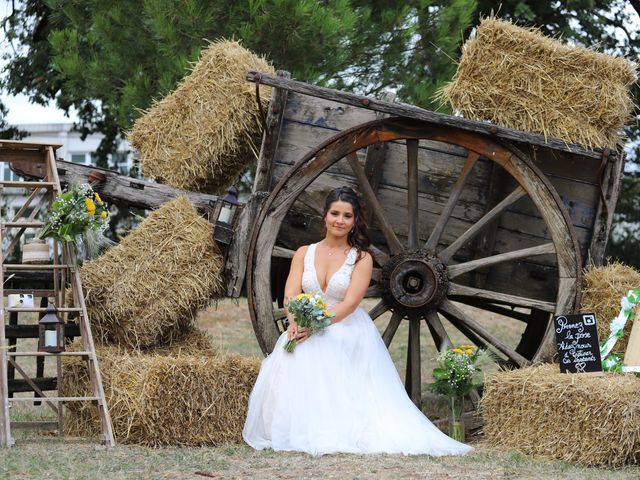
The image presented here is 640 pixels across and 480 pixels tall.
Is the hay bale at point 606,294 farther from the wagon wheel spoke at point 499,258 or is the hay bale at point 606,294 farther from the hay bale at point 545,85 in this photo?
the hay bale at point 545,85

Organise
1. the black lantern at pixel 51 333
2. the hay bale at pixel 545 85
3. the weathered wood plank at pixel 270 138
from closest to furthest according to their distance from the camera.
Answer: the black lantern at pixel 51 333
the hay bale at pixel 545 85
the weathered wood plank at pixel 270 138

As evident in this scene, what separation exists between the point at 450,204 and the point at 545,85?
0.91m

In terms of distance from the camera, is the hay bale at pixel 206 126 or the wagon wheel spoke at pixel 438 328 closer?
the wagon wheel spoke at pixel 438 328

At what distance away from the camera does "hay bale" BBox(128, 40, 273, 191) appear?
659 cm

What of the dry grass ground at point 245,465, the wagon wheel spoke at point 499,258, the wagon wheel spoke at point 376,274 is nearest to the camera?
the dry grass ground at point 245,465

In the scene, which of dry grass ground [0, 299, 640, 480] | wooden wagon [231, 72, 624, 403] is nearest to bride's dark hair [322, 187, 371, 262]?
wooden wagon [231, 72, 624, 403]

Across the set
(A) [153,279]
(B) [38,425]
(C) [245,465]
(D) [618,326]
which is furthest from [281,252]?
(D) [618,326]

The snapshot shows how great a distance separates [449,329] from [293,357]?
835 cm

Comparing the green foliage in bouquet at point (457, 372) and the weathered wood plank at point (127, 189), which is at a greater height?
the weathered wood plank at point (127, 189)

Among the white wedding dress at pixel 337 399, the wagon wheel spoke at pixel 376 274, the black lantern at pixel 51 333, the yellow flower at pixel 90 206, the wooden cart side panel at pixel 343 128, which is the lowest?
the white wedding dress at pixel 337 399

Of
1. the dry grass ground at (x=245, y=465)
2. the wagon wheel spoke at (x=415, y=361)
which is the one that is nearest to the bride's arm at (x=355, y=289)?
the wagon wheel spoke at (x=415, y=361)

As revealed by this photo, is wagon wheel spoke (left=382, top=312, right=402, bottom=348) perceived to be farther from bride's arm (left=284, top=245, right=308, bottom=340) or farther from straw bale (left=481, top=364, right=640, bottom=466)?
straw bale (left=481, top=364, right=640, bottom=466)

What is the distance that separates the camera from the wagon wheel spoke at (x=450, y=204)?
238 inches

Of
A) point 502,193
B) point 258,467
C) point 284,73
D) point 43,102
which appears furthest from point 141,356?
point 43,102
